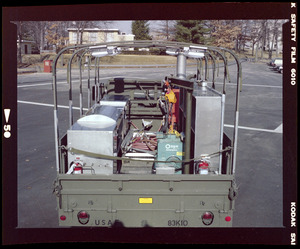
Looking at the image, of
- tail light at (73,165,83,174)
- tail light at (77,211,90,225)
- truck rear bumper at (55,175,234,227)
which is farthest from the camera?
tail light at (73,165,83,174)

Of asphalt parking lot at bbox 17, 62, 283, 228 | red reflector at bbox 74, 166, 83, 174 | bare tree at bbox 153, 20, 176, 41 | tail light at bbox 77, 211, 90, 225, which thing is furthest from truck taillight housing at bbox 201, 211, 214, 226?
bare tree at bbox 153, 20, 176, 41

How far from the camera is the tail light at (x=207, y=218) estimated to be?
6457 mm

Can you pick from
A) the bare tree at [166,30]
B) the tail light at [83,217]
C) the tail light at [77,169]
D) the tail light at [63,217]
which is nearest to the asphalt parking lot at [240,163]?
the tail light at [63,217]

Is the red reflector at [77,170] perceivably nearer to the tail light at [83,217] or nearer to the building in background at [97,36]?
the tail light at [83,217]

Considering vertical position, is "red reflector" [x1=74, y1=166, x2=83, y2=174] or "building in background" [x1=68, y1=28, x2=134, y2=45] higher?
"building in background" [x1=68, y1=28, x2=134, y2=45]

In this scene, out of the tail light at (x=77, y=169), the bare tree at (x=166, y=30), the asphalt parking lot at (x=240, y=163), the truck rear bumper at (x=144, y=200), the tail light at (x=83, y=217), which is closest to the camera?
the truck rear bumper at (x=144, y=200)

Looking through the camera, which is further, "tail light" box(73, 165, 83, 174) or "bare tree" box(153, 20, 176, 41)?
"bare tree" box(153, 20, 176, 41)

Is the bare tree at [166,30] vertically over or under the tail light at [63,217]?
over

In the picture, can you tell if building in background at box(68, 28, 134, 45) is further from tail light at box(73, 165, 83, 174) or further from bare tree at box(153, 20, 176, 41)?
tail light at box(73, 165, 83, 174)

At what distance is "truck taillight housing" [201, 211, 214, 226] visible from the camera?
6457mm

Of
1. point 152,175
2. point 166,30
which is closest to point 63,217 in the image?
point 152,175

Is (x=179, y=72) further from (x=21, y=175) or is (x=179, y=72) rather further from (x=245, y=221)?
(x=21, y=175)

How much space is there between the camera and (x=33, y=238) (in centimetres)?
754

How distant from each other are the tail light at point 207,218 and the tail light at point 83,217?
7.38 feet
